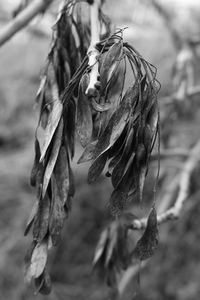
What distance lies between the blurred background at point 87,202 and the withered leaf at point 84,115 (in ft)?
7.86

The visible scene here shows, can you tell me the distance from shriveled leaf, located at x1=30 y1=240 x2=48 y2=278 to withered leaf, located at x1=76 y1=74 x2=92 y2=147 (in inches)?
11.3

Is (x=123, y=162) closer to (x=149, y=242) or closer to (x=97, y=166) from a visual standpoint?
(x=97, y=166)

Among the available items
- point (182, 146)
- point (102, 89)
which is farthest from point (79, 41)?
point (182, 146)

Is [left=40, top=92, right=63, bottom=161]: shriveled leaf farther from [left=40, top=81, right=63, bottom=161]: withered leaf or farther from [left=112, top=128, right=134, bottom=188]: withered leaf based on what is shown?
[left=112, top=128, right=134, bottom=188]: withered leaf

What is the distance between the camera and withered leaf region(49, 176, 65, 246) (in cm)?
107

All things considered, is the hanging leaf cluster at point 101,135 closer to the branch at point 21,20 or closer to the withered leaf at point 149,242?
the withered leaf at point 149,242

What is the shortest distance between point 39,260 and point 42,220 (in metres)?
0.09

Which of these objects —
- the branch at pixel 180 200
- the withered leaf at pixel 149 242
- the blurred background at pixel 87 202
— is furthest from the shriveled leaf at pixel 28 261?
the blurred background at pixel 87 202

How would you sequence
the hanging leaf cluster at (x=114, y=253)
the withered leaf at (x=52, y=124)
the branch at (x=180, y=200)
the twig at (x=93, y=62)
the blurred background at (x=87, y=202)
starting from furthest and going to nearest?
1. the blurred background at (x=87, y=202)
2. the hanging leaf cluster at (x=114, y=253)
3. the branch at (x=180, y=200)
4. the withered leaf at (x=52, y=124)
5. the twig at (x=93, y=62)

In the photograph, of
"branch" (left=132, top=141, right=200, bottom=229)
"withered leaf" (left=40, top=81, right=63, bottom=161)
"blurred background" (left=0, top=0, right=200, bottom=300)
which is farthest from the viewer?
"blurred background" (left=0, top=0, right=200, bottom=300)

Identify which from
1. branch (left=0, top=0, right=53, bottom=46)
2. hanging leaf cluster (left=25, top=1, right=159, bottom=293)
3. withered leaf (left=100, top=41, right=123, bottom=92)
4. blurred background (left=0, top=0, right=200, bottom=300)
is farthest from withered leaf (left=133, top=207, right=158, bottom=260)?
blurred background (left=0, top=0, right=200, bottom=300)

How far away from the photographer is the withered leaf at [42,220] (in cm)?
110

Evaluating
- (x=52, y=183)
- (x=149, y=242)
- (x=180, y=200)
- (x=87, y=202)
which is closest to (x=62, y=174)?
(x=52, y=183)

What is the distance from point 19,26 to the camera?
5.50ft
